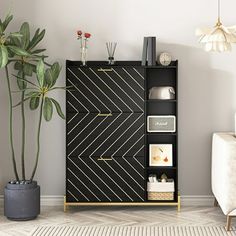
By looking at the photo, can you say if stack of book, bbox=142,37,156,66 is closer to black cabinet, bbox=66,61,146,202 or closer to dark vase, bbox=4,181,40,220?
black cabinet, bbox=66,61,146,202

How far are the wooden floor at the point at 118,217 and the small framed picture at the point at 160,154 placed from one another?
436 mm

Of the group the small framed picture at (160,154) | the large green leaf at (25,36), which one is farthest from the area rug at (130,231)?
the large green leaf at (25,36)

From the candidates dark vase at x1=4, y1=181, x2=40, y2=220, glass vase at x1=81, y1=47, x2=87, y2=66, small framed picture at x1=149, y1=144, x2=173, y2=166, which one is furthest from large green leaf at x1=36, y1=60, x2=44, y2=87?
small framed picture at x1=149, y1=144, x2=173, y2=166

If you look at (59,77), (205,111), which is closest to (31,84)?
(59,77)

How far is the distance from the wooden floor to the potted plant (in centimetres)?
14

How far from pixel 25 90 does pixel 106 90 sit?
0.74m

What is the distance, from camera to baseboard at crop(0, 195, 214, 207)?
576 centimetres

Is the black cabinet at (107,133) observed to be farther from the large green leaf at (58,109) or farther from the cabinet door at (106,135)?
the large green leaf at (58,109)

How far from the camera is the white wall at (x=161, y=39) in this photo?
5656 millimetres

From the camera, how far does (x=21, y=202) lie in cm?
520

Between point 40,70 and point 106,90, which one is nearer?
point 40,70

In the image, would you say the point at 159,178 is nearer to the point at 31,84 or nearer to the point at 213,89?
the point at 213,89

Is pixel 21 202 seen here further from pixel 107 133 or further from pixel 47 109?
pixel 107 133

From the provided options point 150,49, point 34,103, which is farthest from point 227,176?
point 34,103
